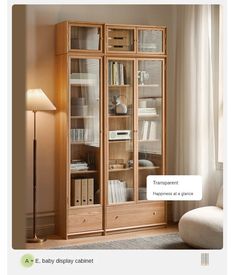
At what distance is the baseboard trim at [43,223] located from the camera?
173cm

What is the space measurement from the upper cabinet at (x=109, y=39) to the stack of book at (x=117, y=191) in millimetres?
613

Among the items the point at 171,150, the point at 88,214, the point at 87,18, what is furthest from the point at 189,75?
the point at 88,214

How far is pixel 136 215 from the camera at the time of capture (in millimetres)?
2107

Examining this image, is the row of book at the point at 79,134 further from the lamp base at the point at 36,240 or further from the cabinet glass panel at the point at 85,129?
the lamp base at the point at 36,240

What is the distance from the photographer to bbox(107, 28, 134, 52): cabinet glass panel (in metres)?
2.37

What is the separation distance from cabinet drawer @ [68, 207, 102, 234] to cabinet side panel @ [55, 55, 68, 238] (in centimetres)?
3

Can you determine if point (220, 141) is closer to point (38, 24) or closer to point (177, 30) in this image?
point (177, 30)

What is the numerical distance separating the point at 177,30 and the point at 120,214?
31.2 inches

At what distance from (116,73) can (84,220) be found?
2.84ft

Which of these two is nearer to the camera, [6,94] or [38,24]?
[6,94]

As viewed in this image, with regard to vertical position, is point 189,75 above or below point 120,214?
above
